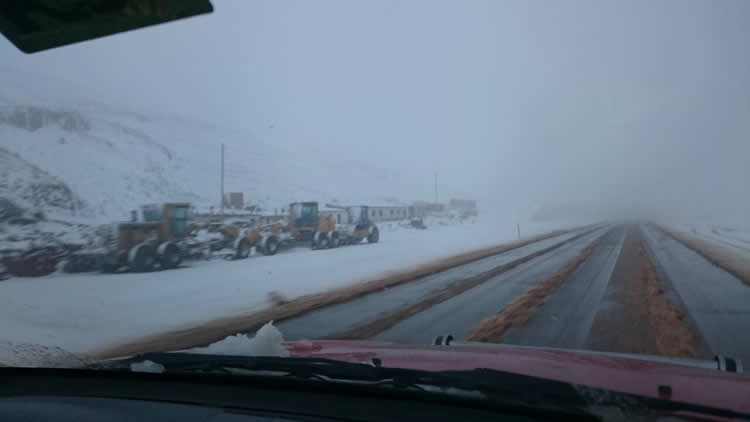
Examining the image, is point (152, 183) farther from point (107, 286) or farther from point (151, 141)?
point (107, 286)

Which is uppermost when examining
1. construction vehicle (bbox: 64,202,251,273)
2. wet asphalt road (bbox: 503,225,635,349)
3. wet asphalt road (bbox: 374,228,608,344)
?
construction vehicle (bbox: 64,202,251,273)

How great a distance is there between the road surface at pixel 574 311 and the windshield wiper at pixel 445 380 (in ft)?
11.2

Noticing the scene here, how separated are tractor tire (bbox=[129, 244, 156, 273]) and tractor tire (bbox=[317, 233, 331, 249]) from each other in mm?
8322

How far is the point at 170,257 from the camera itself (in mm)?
16516

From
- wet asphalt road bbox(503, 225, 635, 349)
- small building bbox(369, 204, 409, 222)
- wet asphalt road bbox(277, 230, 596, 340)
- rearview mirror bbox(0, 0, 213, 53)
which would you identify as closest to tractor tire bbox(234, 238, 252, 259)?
wet asphalt road bbox(277, 230, 596, 340)

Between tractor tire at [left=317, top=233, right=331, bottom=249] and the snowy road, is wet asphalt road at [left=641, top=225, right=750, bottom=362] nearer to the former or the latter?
the snowy road

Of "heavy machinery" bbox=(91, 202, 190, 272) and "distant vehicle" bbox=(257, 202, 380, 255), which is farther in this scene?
"distant vehicle" bbox=(257, 202, 380, 255)

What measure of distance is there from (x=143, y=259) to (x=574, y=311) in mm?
12668

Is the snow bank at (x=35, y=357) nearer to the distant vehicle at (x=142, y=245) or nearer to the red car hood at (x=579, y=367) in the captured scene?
the red car hood at (x=579, y=367)

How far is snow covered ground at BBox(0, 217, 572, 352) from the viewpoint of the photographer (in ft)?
26.0

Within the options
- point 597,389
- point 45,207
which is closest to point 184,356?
point 597,389

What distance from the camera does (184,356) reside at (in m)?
3.27

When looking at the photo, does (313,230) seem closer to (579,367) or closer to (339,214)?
Answer: (339,214)

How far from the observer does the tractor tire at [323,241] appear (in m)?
23.4
